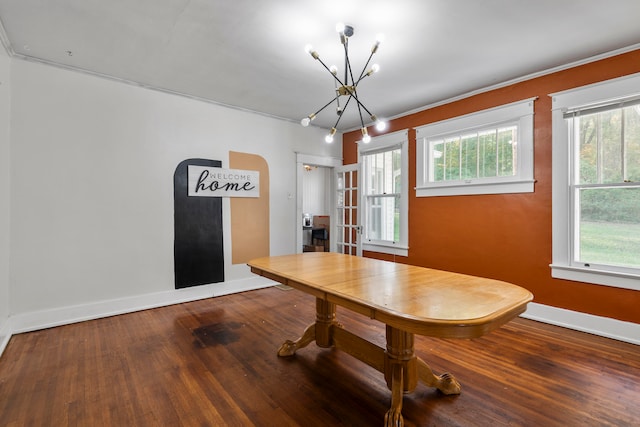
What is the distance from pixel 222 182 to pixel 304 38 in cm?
233

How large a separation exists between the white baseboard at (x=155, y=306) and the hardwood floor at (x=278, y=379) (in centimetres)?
11

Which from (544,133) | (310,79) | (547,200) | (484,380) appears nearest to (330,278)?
(484,380)

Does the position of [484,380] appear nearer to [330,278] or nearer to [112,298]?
[330,278]

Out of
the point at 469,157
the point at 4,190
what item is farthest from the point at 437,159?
the point at 4,190

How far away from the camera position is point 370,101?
13.5ft

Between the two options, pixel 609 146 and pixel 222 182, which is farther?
pixel 222 182

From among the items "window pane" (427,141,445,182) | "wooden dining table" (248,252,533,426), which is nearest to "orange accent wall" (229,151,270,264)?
"wooden dining table" (248,252,533,426)

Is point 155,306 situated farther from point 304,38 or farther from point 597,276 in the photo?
point 597,276

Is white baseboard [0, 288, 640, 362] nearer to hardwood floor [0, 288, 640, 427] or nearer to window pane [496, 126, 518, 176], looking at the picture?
hardwood floor [0, 288, 640, 427]

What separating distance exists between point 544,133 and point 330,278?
2896mm

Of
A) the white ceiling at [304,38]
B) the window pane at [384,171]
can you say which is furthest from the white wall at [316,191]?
the white ceiling at [304,38]

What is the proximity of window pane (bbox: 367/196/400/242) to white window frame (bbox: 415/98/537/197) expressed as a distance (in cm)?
56

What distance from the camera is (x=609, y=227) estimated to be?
2895mm

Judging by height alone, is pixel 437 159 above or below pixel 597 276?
above
